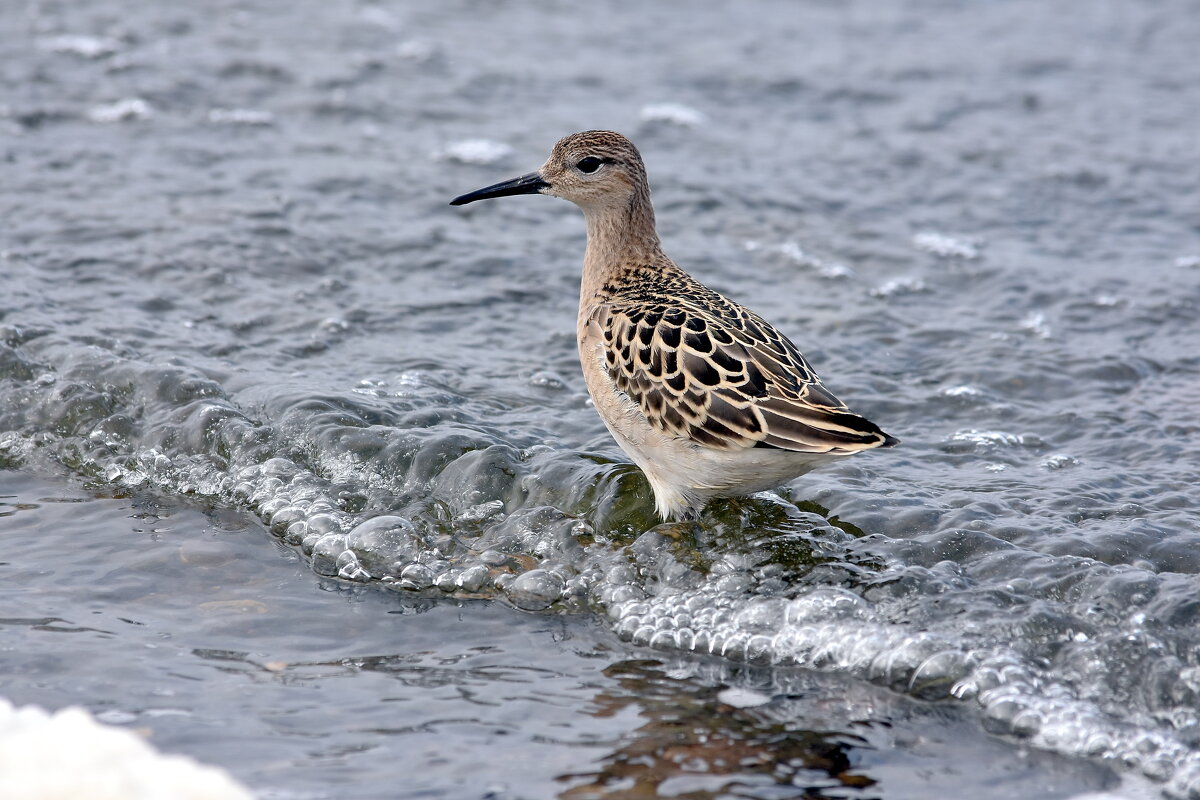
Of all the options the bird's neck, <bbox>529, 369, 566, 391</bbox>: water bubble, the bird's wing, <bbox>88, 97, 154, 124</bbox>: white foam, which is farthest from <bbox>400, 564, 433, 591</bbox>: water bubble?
<bbox>88, 97, 154, 124</bbox>: white foam

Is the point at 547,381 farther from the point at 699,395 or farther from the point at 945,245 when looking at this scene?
the point at 945,245

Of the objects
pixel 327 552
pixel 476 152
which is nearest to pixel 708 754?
pixel 327 552

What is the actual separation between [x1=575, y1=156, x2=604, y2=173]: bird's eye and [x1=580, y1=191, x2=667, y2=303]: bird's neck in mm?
220

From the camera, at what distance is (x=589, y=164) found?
7.09 m

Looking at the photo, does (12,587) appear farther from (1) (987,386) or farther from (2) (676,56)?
(2) (676,56)

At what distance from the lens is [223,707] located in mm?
4809

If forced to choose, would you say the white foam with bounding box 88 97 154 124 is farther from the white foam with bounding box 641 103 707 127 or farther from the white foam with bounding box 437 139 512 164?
the white foam with bounding box 641 103 707 127

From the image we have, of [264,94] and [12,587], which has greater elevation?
[264,94]

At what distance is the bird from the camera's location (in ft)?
18.4

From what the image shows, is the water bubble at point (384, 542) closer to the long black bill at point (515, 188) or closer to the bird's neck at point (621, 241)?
the bird's neck at point (621, 241)

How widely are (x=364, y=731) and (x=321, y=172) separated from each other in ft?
22.4

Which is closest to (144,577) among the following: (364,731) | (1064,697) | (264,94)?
(364,731)

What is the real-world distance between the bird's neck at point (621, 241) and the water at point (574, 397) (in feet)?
3.19

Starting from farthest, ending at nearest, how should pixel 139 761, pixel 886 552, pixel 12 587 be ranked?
pixel 886 552, pixel 12 587, pixel 139 761
